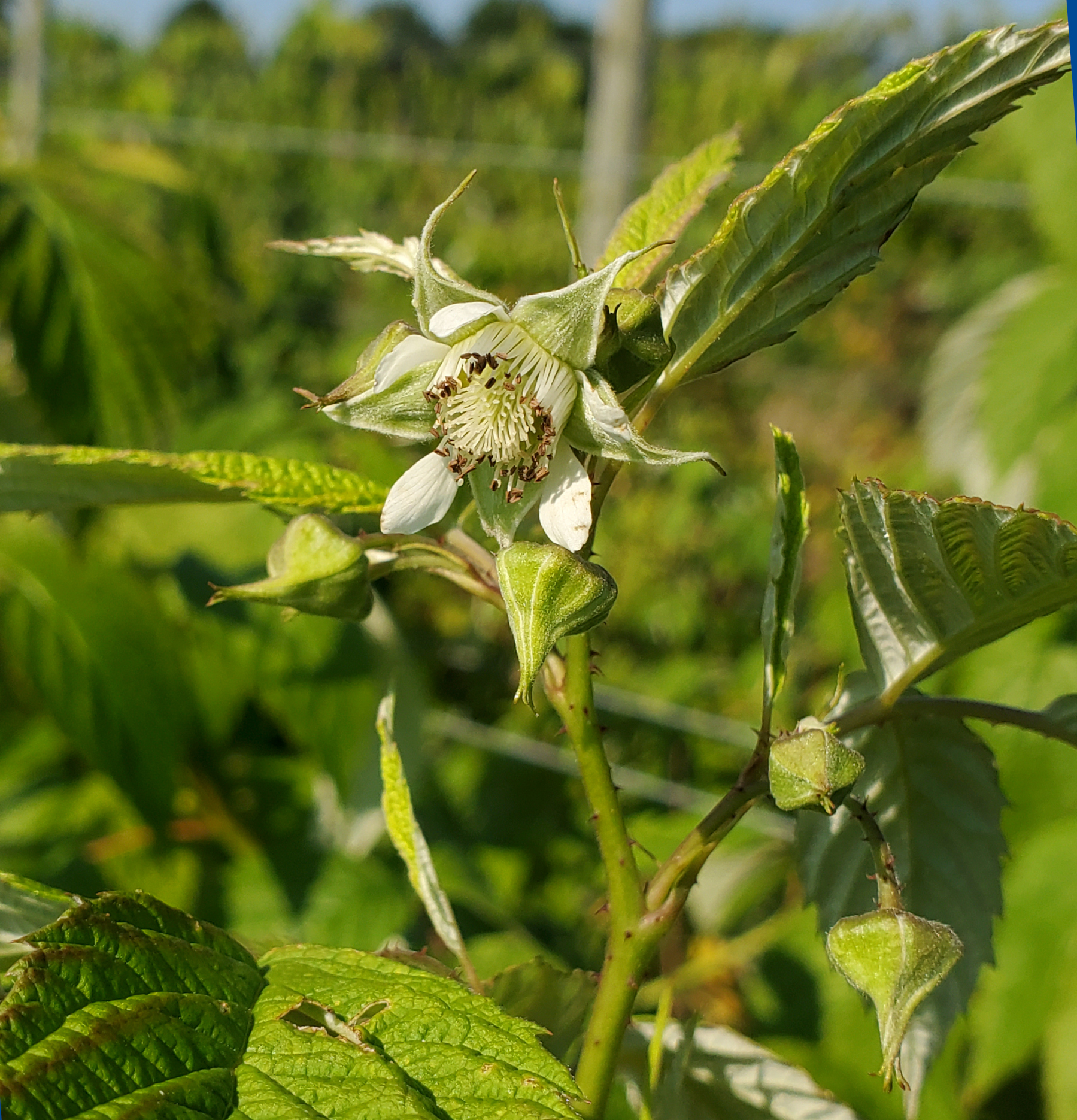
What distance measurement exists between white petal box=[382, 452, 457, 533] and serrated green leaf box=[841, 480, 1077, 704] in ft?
0.51

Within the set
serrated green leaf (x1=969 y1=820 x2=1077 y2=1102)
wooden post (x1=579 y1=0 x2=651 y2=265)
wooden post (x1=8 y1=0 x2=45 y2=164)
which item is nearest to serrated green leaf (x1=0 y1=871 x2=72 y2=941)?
serrated green leaf (x1=969 y1=820 x2=1077 y2=1102)

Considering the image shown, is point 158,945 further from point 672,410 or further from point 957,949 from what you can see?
point 672,410

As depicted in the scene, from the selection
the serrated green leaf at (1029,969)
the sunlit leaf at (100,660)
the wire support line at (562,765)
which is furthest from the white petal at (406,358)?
the wire support line at (562,765)

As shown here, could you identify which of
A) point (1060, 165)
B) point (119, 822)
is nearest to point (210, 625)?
point (119, 822)

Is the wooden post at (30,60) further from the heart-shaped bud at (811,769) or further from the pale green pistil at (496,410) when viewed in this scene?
the heart-shaped bud at (811,769)

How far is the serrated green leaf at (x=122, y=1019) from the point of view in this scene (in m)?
0.34

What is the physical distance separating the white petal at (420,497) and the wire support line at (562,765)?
47.0 inches

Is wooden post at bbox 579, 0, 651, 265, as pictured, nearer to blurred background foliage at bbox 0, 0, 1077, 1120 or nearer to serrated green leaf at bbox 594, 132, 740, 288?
blurred background foliage at bbox 0, 0, 1077, 1120

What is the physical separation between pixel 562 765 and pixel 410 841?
1339mm

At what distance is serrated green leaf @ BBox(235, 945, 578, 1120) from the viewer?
0.37 meters

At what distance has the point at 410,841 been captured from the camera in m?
0.52

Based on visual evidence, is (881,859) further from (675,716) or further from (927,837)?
(675,716)

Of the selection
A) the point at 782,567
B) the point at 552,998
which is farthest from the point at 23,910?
the point at 782,567

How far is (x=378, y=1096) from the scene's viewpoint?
37 cm
